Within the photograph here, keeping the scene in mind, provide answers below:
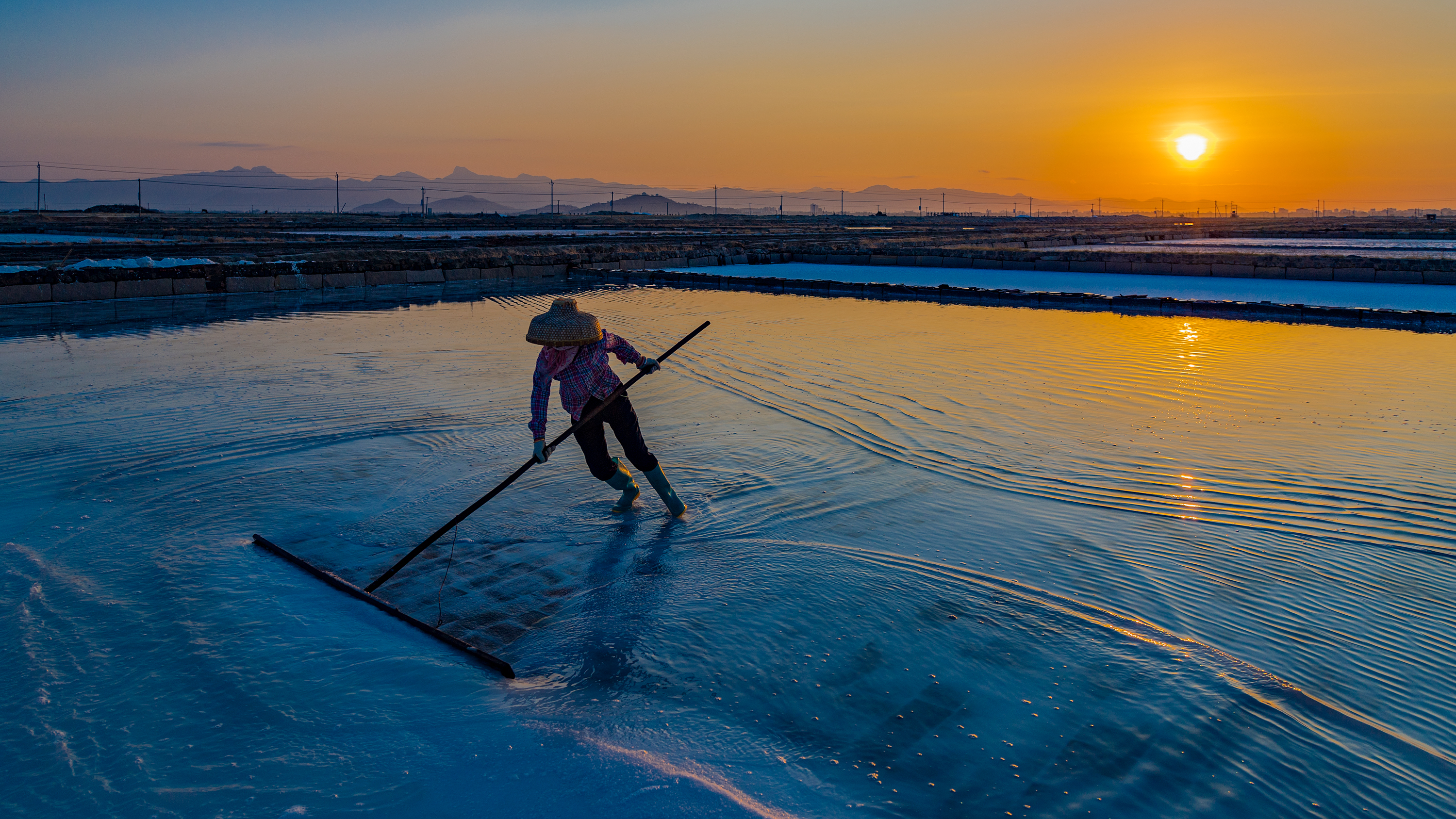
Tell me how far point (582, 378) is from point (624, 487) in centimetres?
63

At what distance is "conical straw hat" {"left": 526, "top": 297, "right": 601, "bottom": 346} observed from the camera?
3930 millimetres

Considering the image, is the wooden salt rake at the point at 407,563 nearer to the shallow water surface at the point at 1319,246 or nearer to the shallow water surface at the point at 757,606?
the shallow water surface at the point at 757,606

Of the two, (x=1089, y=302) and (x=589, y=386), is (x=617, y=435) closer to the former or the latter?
(x=589, y=386)

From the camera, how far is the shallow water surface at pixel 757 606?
248cm

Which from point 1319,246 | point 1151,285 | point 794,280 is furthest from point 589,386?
point 1319,246

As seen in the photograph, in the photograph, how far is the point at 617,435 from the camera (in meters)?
4.21

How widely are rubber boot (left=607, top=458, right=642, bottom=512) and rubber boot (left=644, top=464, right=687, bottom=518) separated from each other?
131mm

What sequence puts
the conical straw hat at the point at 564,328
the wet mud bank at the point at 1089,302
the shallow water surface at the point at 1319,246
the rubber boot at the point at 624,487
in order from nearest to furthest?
the conical straw hat at the point at 564,328 → the rubber boot at the point at 624,487 → the wet mud bank at the point at 1089,302 → the shallow water surface at the point at 1319,246

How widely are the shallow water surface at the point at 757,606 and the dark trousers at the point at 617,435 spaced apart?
1.04ft

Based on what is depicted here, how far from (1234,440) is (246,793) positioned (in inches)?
206

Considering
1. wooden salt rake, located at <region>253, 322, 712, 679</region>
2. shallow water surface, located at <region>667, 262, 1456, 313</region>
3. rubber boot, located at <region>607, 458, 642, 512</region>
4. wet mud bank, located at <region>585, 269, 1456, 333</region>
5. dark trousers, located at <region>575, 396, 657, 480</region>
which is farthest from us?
shallow water surface, located at <region>667, 262, 1456, 313</region>

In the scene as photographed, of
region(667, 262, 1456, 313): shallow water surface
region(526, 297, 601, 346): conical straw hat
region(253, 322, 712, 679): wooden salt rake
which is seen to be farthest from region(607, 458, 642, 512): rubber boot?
region(667, 262, 1456, 313): shallow water surface

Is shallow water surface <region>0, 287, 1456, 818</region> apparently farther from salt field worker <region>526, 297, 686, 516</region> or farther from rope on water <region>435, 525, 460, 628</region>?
salt field worker <region>526, 297, 686, 516</region>

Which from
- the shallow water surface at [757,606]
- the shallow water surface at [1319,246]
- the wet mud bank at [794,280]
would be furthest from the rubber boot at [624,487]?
the shallow water surface at [1319,246]
